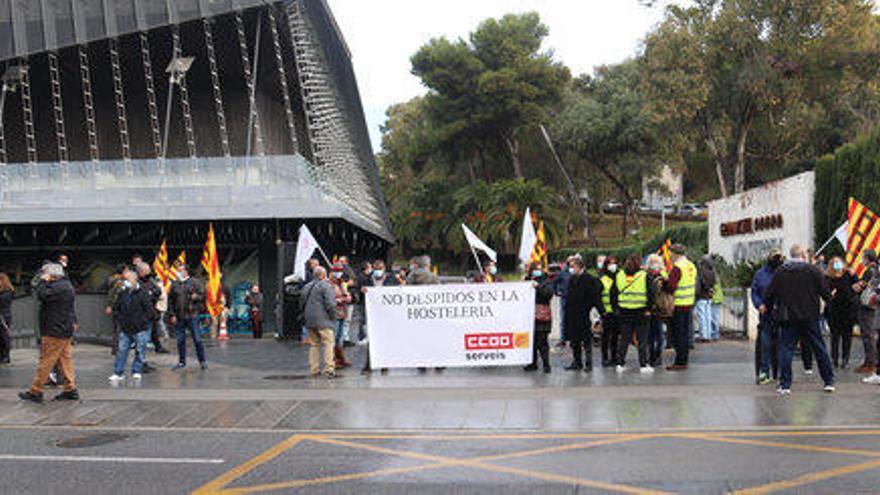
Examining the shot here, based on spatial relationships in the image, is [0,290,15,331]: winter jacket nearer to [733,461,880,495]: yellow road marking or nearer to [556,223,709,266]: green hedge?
[733,461,880,495]: yellow road marking

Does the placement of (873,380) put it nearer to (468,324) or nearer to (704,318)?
(468,324)

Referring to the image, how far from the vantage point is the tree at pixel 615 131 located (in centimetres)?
5528

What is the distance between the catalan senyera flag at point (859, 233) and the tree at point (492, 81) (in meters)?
42.0

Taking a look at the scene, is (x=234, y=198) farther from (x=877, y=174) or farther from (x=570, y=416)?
(x=570, y=416)

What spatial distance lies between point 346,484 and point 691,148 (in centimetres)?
3978

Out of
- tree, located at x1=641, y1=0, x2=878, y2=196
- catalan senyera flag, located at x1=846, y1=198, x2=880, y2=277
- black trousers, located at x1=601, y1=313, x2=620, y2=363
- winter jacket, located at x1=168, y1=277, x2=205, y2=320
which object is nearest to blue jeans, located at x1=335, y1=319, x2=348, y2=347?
winter jacket, located at x1=168, y1=277, x2=205, y2=320

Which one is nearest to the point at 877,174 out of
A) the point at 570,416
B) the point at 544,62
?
the point at 570,416

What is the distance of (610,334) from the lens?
1532cm

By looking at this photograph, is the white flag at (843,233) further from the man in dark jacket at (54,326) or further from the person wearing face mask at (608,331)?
the man in dark jacket at (54,326)

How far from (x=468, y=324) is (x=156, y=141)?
76.2 ft

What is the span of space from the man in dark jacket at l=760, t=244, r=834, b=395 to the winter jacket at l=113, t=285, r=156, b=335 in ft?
28.8

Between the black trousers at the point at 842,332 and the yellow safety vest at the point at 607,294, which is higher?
the yellow safety vest at the point at 607,294

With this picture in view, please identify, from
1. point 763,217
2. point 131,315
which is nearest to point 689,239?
point 763,217

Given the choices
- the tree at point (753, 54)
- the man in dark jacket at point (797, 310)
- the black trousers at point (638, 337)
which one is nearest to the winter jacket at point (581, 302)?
the black trousers at point (638, 337)
